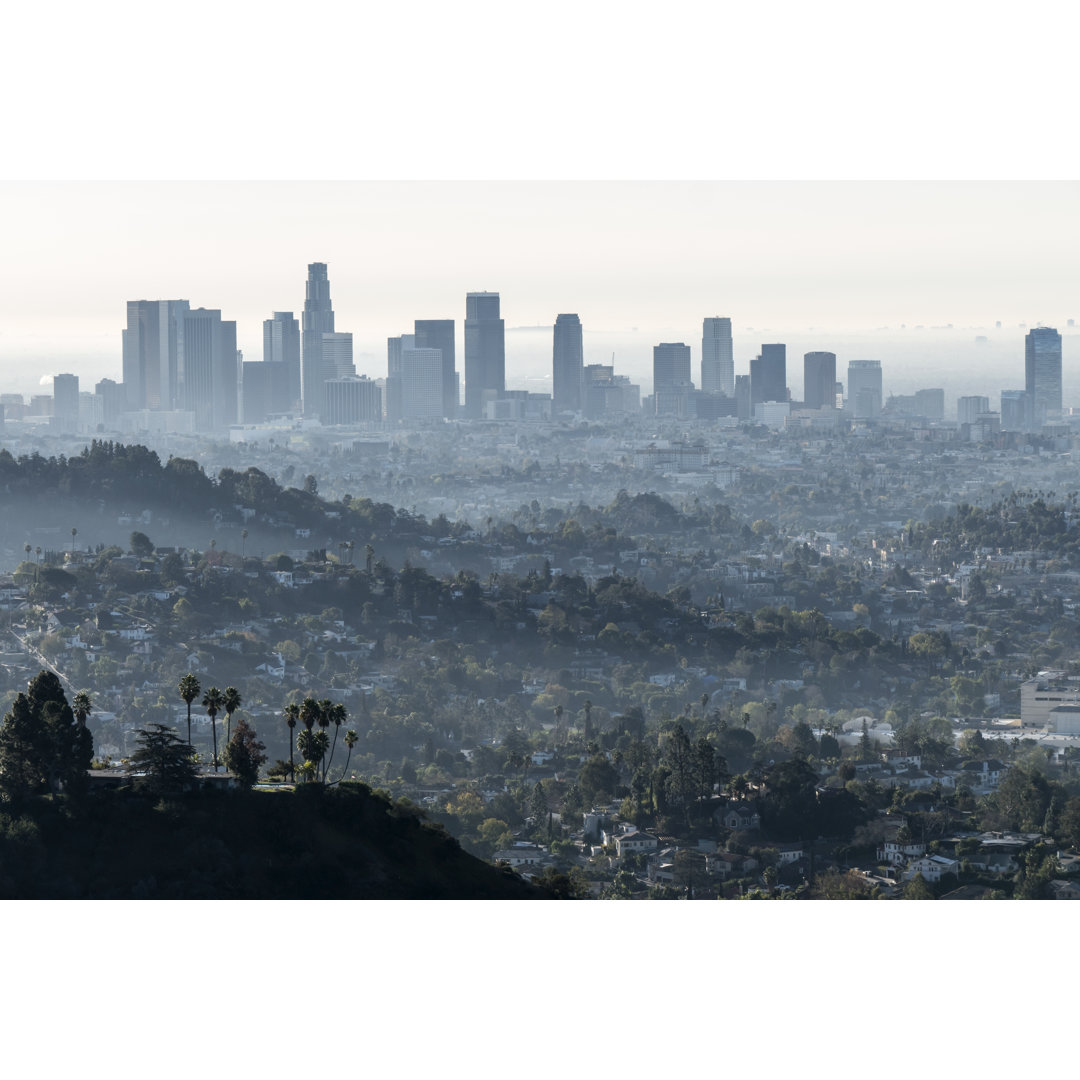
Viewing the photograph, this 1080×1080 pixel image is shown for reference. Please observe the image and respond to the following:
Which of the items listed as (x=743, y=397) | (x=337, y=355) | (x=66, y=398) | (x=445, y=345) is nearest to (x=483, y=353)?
(x=445, y=345)

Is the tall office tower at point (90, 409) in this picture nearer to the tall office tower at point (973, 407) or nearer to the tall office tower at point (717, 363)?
the tall office tower at point (717, 363)

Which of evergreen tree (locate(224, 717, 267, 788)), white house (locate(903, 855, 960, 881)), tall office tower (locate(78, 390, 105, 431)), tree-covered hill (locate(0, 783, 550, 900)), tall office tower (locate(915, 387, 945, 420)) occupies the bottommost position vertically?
white house (locate(903, 855, 960, 881))

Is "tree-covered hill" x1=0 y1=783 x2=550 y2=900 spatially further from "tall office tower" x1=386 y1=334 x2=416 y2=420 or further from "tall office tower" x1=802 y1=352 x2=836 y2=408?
"tall office tower" x1=802 y1=352 x2=836 y2=408

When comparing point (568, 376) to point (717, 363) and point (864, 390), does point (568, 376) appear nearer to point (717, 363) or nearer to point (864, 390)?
point (717, 363)

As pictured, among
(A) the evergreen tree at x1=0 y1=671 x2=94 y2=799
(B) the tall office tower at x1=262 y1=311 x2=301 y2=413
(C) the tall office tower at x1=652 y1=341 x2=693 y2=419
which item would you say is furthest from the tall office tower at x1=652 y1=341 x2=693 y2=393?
(A) the evergreen tree at x1=0 y1=671 x2=94 y2=799

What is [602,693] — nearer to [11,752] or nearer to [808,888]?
[808,888]

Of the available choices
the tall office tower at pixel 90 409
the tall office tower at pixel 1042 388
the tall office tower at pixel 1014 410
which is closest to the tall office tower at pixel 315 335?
the tall office tower at pixel 90 409
